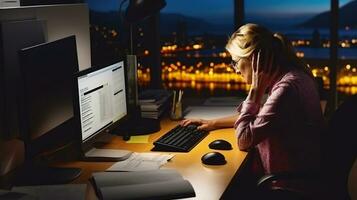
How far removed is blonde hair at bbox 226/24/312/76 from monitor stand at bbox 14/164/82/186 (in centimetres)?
90

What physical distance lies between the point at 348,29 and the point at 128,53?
261cm

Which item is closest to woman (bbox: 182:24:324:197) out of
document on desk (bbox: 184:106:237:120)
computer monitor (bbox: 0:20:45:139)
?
document on desk (bbox: 184:106:237:120)

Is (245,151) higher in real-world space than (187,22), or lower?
lower

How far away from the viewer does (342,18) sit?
5059 millimetres

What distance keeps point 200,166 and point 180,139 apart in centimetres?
40

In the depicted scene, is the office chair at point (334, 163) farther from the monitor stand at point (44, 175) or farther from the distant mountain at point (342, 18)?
the distant mountain at point (342, 18)

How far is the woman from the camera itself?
2510 mm

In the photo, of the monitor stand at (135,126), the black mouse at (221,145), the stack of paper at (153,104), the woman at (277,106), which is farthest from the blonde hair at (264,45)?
the stack of paper at (153,104)

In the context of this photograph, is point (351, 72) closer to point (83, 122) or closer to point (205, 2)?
point (205, 2)

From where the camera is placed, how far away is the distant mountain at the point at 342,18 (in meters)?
5.08

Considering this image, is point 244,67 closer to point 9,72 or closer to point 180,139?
point 180,139

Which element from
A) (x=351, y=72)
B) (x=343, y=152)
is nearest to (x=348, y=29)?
(x=351, y=72)

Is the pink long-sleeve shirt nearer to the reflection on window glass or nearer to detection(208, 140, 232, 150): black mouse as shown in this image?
detection(208, 140, 232, 150): black mouse

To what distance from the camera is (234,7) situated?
505cm
